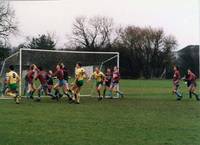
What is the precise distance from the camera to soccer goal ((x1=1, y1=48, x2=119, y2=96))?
31047mm

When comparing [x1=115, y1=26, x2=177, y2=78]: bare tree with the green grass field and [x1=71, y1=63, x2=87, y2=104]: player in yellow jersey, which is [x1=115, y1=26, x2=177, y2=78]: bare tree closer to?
[x1=71, y1=63, x2=87, y2=104]: player in yellow jersey

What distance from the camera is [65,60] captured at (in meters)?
33.1

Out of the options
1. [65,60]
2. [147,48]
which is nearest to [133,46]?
[147,48]

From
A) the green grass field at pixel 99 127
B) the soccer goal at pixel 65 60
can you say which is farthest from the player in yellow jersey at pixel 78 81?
the soccer goal at pixel 65 60

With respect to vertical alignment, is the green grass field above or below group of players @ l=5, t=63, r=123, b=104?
below

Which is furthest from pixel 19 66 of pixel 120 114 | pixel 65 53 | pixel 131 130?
pixel 131 130

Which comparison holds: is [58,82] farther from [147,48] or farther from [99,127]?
[147,48]

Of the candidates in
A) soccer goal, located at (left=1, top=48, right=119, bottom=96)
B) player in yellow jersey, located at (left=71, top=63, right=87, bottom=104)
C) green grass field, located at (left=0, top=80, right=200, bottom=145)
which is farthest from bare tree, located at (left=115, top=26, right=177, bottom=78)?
green grass field, located at (left=0, top=80, right=200, bottom=145)

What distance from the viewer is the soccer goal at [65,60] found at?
31047 mm

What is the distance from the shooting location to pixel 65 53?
33.1 meters

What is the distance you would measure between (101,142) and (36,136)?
5.95 feet

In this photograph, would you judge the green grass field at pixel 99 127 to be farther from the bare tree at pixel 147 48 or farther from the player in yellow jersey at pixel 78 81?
the bare tree at pixel 147 48

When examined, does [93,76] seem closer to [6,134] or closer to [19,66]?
[19,66]

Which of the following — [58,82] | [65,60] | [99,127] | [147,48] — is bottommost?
[99,127]
